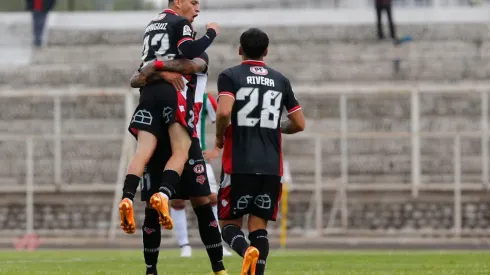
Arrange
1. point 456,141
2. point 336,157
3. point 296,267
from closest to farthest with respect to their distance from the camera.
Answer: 1. point 296,267
2. point 456,141
3. point 336,157

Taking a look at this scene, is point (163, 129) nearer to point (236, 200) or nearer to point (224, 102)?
point (224, 102)

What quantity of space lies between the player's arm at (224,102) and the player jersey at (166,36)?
51 centimetres

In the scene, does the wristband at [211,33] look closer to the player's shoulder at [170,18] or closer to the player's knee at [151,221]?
the player's shoulder at [170,18]

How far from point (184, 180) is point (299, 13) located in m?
20.2

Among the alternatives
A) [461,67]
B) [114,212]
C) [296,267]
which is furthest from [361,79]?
[296,267]

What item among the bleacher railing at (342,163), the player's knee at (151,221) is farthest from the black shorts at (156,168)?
the bleacher railing at (342,163)

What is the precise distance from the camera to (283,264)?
13.9 meters

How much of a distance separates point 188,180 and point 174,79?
0.77m

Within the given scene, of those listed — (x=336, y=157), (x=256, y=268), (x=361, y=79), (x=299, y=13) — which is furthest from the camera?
(x=299, y=13)

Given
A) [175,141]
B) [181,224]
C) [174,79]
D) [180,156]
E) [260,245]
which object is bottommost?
[181,224]

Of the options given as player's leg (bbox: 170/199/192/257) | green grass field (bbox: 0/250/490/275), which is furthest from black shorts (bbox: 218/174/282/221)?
player's leg (bbox: 170/199/192/257)

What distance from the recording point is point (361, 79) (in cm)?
2667

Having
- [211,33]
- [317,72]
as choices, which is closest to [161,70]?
[211,33]

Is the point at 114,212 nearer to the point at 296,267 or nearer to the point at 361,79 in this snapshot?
the point at 361,79
